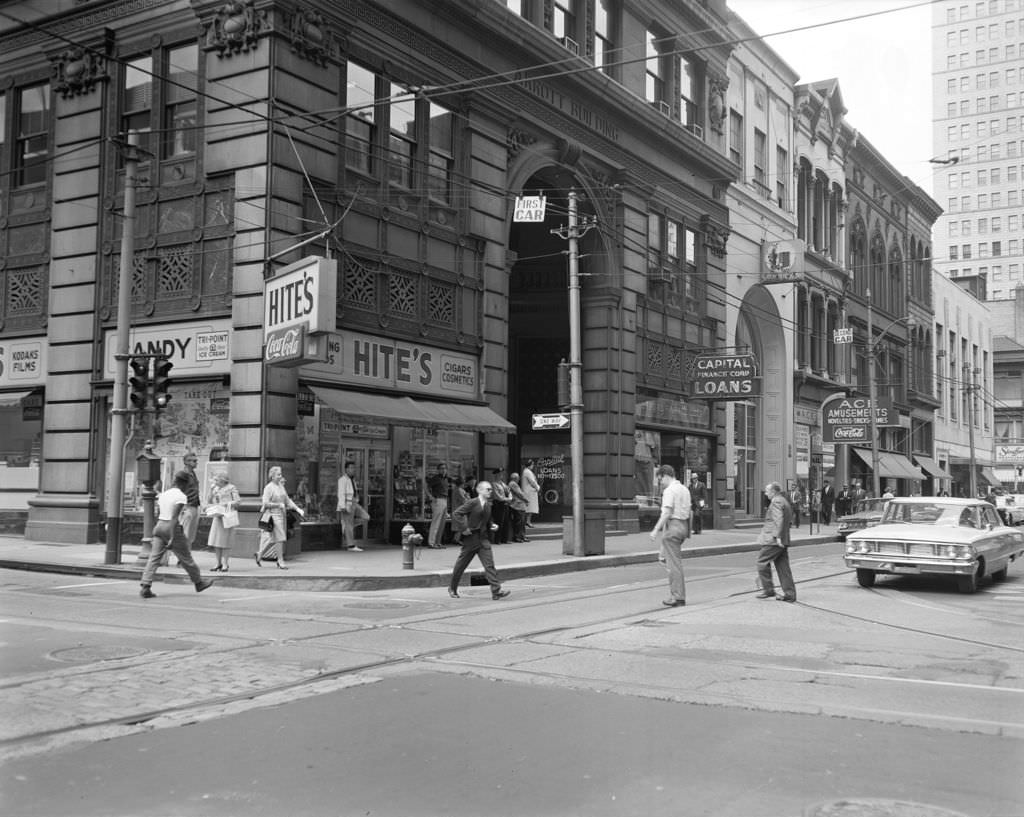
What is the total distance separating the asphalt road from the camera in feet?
18.1

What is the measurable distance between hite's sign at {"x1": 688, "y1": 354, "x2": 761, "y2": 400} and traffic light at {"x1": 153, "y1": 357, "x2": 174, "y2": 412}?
18361 mm

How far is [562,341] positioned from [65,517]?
15687 millimetres

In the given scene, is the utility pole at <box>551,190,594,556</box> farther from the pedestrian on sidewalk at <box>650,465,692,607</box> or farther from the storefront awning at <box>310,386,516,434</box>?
the pedestrian on sidewalk at <box>650,465,692,607</box>

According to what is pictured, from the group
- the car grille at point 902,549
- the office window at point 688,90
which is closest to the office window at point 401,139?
the car grille at point 902,549

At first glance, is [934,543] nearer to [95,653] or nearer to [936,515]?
[936,515]

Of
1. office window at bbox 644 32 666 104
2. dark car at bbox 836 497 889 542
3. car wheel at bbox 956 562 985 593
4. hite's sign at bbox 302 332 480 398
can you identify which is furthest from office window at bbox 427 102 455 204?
dark car at bbox 836 497 889 542

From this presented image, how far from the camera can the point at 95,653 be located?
9.64m

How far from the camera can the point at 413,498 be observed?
920 inches

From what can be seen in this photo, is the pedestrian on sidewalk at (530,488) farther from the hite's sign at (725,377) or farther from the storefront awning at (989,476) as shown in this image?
the storefront awning at (989,476)

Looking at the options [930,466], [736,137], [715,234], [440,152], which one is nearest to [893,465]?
[930,466]

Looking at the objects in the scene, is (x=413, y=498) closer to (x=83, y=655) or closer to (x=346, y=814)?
(x=83, y=655)

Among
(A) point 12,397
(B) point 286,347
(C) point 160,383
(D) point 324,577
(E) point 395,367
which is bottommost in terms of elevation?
(D) point 324,577

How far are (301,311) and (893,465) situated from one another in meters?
42.9

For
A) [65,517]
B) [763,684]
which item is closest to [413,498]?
[65,517]
